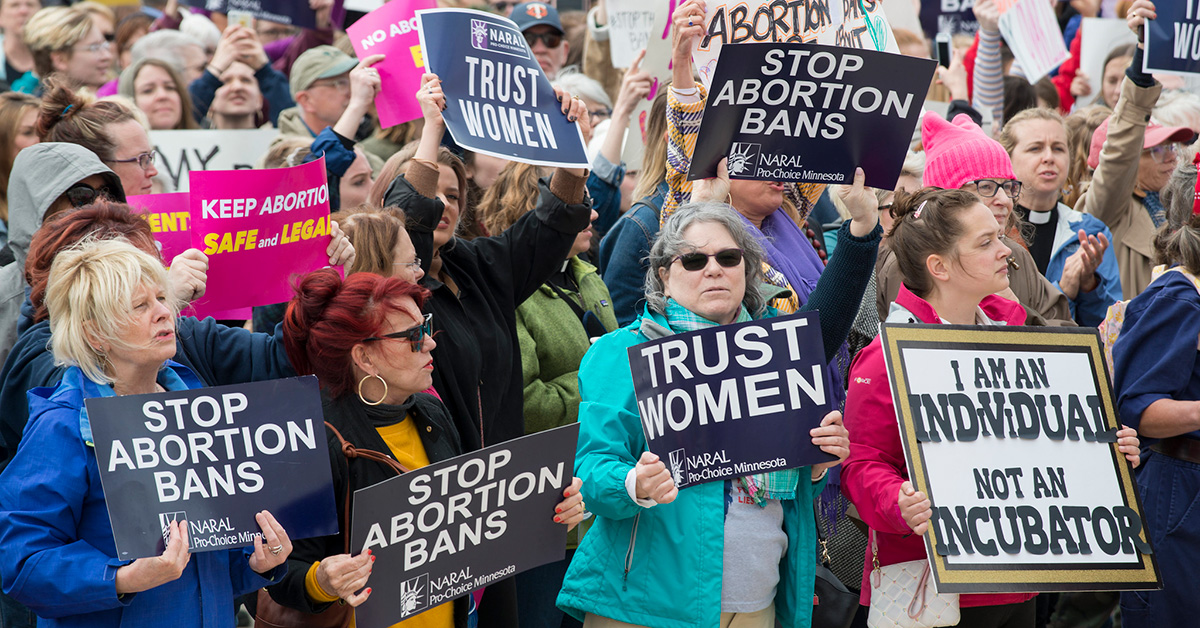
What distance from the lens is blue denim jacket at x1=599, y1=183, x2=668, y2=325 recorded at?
474 centimetres

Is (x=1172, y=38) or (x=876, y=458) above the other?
(x=1172, y=38)

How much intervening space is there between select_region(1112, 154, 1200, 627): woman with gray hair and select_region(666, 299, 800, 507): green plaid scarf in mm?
1555

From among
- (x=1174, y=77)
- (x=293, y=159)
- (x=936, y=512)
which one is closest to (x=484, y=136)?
(x=293, y=159)

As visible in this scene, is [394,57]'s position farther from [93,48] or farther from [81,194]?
[93,48]

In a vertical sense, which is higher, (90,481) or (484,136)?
(484,136)

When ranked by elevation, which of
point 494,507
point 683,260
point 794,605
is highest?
point 683,260

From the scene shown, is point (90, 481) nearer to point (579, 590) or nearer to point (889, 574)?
point (579, 590)

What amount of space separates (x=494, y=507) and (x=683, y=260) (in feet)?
3.51

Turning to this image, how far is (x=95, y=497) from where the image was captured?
3004 mm

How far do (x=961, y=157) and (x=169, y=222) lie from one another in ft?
10.9

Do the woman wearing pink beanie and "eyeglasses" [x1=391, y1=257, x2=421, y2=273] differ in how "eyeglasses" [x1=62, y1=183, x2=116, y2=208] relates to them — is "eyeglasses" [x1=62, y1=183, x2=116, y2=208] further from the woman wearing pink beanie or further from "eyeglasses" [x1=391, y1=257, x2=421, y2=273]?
the woman wearing pink beanie

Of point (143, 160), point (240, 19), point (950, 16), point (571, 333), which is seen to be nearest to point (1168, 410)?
point (571, 333)

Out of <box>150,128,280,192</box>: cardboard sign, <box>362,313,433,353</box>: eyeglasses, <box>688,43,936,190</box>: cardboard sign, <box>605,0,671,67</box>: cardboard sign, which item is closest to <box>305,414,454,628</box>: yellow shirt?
<box>362,313,433,353</box>: eyeglasses

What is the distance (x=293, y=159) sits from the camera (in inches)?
219
